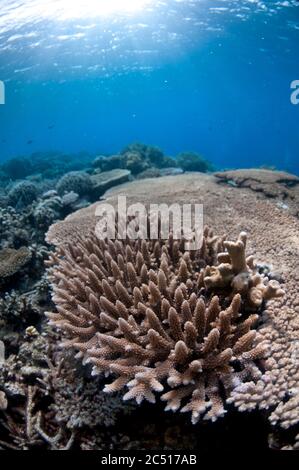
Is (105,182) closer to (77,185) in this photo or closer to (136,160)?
(77,185)

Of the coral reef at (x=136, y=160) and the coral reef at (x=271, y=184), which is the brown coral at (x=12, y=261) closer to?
the coral reef at (x=271, y=184)

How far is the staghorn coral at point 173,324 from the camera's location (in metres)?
2.95

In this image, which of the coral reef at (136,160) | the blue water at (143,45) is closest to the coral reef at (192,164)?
the coral reef at (136,160)

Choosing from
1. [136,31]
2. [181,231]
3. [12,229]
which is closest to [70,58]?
[136,31]

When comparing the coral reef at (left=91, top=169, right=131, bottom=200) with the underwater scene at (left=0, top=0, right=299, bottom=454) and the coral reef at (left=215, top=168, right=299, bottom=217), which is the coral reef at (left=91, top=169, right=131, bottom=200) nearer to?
the underwater scene at (left=0, top=0, right=299, bottom=454)

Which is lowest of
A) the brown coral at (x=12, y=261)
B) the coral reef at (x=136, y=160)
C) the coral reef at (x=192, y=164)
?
the brown coral at (x=12, y=261)

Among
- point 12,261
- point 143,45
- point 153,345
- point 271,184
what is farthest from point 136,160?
point 143,45

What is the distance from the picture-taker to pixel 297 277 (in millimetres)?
4242

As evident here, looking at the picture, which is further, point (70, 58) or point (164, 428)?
point (70, 58)

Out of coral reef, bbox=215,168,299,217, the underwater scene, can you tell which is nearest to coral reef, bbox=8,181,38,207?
the underwater scene

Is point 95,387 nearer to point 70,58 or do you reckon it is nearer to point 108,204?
point 108,204

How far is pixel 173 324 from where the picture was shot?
3166mm

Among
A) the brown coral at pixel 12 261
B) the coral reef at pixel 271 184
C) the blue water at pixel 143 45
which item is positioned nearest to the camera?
the brown coral at pixel 12 261
